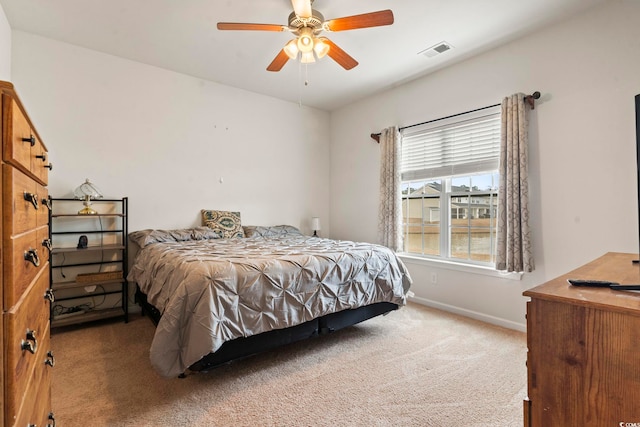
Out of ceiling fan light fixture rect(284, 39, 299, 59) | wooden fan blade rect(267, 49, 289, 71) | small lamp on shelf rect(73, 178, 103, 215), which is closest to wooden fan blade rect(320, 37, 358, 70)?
ceiling fan light fixture rect(284, 39, 299, 59)

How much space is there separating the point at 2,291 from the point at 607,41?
3.81 metres

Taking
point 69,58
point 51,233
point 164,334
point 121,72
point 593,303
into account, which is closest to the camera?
point 593,303

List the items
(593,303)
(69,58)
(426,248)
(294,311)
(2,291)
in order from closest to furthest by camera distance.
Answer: (2,291), (593,303), (294,311), (69,58), (426,248)

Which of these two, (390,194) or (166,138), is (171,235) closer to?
(166,138)

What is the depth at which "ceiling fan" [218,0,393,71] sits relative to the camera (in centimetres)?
209

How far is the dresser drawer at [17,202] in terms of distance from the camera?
26.3 inches

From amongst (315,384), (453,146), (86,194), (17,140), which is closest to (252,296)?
(315,384)

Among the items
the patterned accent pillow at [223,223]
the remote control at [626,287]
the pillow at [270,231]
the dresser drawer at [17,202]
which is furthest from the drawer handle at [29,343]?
the pillow at [270,231]

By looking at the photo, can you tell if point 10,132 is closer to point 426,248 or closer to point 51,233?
point 51,233

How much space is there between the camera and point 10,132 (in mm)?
687

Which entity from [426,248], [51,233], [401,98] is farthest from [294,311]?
[401,98]

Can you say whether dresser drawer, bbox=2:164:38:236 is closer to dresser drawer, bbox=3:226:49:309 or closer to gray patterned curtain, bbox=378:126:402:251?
dresser drawer, bbox=3:226:49:309

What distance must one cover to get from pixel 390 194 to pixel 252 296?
2.52 metres

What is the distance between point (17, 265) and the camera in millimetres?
737
